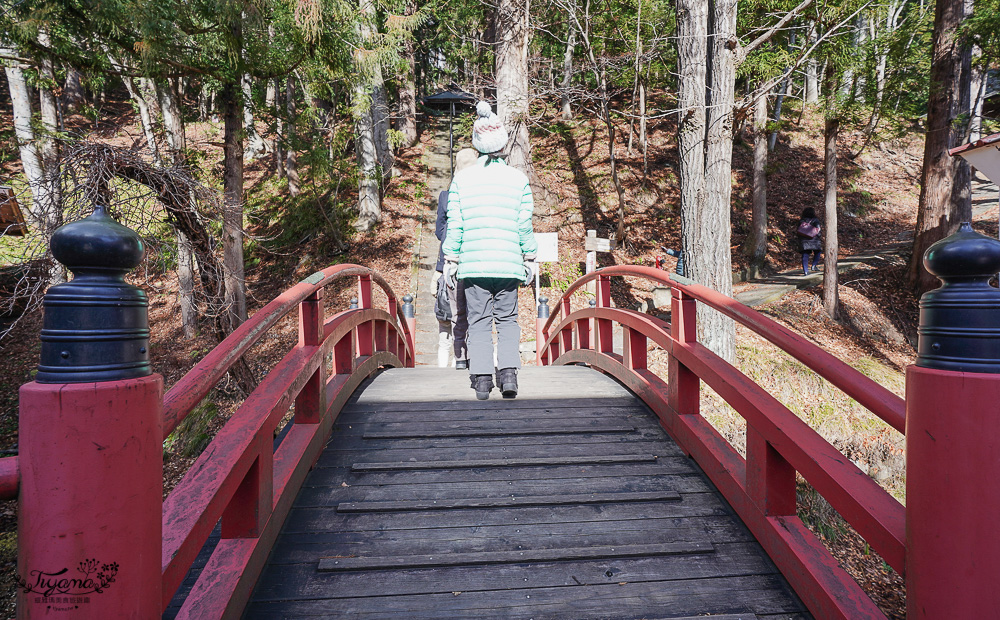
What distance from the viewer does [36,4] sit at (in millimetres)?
6164

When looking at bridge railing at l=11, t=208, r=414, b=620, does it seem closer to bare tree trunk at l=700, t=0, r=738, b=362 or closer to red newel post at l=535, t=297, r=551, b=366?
bare tree trunk at l=700, t=0, r=738, b=362

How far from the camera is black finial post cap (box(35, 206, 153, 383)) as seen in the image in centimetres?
124

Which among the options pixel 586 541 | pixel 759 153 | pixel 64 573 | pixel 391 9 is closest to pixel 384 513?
pixel 586 541

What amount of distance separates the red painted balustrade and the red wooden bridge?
1 cm

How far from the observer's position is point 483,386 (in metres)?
4.10

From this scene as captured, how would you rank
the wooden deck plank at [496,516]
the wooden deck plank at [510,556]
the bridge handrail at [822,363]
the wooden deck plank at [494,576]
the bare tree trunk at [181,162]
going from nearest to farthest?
the bridge handrail at [822,363] → the wooden deck plank at [494,576] → the wooden deck plank at [510,556] → the wooden deck plank at [496,516] → the bare tree trunk at [181,162]

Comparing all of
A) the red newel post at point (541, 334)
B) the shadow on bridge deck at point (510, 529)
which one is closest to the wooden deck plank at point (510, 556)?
the shadow on bridge deck at point (510, 529)

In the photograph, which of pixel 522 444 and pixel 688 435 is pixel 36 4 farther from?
pixel 688 435

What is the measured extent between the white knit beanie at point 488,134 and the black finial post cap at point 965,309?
2.98 meters

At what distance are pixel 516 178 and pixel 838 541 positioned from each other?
550cm

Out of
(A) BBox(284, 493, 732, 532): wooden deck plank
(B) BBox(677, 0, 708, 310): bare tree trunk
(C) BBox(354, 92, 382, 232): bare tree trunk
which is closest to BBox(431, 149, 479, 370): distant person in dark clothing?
(A) BBox(284, 493, 732, 532): wooden deck plank

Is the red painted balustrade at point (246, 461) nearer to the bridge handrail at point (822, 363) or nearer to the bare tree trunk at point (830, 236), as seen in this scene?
the bridge handrail at point (822, 363)

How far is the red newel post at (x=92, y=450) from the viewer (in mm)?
1171

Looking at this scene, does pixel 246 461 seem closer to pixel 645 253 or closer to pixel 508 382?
pixel 508 382
